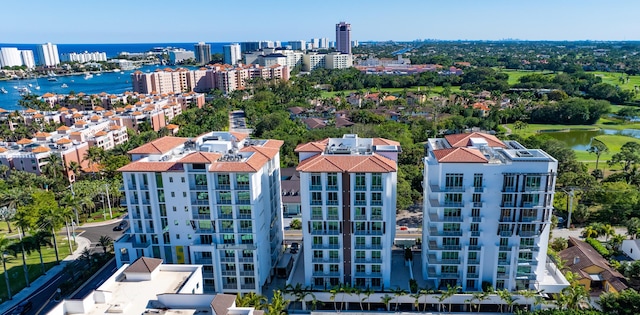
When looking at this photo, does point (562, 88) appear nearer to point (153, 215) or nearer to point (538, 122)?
point (538, 122)

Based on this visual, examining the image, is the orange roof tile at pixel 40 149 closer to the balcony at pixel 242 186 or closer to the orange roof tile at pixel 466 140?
the balcony at pixel 242 186

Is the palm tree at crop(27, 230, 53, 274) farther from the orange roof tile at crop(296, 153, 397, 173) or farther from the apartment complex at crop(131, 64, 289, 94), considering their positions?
the apartment complex at crop(131, 64, 289, 94)

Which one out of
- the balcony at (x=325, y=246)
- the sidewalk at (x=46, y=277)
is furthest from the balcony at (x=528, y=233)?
the sidewalk at (x=46, y=277)

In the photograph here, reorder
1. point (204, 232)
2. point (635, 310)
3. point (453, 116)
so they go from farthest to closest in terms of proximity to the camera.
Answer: point (453, 116), point (204, 232), point (635, 310)

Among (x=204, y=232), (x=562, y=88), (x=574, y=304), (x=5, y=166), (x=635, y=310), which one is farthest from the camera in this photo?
(x=562, y=88)

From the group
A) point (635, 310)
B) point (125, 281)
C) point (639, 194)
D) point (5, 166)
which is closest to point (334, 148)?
point (125, 281)

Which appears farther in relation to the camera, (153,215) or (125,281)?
(153,215)
